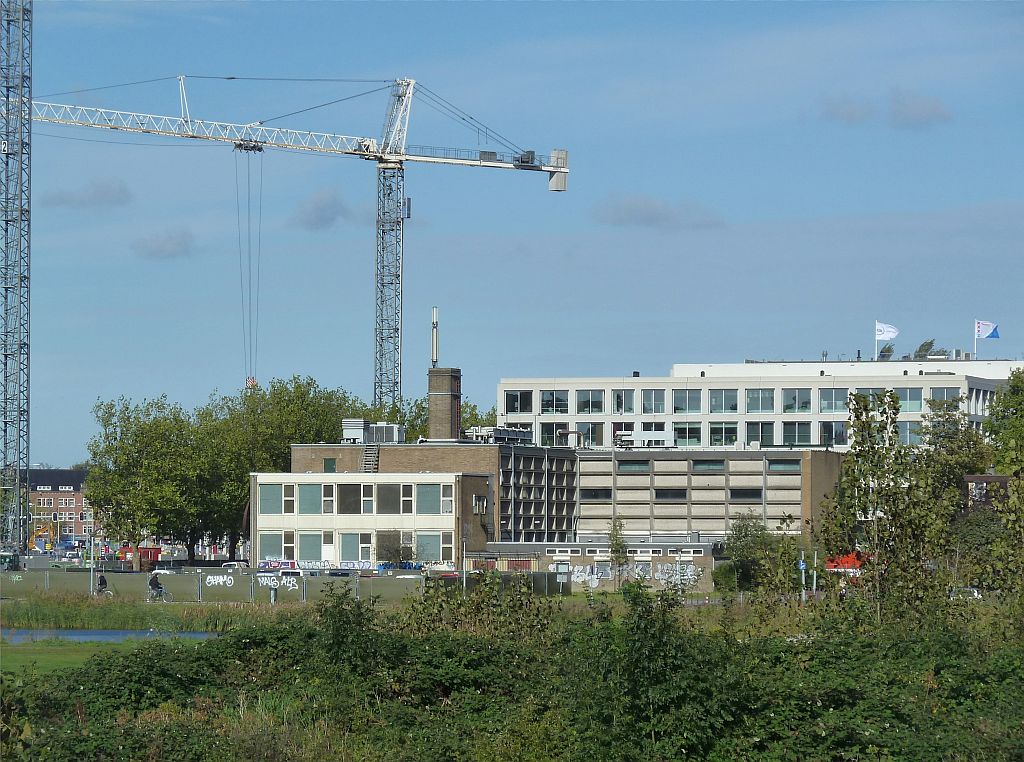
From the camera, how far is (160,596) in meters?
65.1

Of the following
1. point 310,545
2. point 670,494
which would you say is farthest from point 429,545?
point 670,494

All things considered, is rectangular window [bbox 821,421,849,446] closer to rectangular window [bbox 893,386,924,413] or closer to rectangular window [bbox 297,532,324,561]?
rectangular window [bbox 893,386,924,413]

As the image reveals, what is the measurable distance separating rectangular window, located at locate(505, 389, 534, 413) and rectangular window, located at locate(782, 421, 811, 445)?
25.8 metres

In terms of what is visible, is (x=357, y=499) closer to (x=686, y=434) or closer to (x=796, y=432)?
(x=686, y=434)

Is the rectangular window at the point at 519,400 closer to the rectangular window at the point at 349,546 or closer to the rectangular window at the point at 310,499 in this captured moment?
the rectangular window at the point at 310,499

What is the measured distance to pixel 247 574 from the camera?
217 feet

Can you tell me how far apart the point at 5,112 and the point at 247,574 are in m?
54.7

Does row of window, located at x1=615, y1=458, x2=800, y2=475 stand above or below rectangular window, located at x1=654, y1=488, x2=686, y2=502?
above

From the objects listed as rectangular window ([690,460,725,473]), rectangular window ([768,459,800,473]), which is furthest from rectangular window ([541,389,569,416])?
rectangular window ([768,459,800,473])

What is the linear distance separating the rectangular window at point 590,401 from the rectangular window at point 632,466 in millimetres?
40747

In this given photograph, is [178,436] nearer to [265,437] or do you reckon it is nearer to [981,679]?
[265,437]

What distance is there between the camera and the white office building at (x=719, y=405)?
14000cm

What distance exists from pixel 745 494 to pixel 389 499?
31.0m

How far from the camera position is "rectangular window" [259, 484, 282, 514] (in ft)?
297
